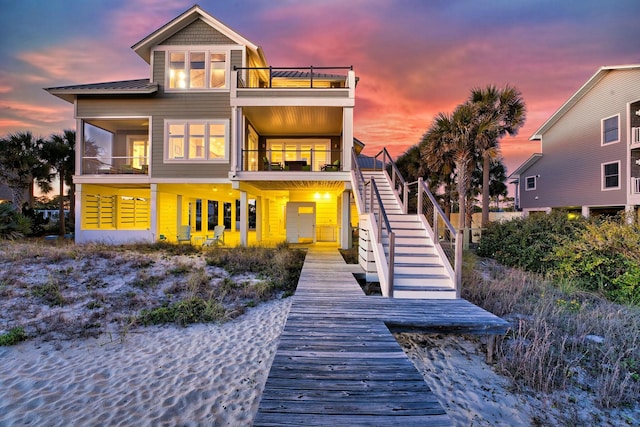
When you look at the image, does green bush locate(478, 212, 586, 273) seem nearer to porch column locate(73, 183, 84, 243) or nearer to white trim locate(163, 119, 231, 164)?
white trim locate(163, 119, 231, 164)

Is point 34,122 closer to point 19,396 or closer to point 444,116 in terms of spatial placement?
point 19,396

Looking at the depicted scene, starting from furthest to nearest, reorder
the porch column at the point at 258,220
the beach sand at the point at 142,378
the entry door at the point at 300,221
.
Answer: the entry door at the point at 300,221, the porch column at the point at 258,220, the beach sand at the point at 142,378

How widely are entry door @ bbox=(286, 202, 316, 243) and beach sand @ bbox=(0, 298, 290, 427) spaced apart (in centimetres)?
1014


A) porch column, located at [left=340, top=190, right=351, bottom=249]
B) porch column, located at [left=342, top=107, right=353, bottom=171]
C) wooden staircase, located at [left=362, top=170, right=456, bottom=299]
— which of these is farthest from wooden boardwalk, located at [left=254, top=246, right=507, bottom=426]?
porch column, located at [left=342, top=107, right=353, bottom=171]

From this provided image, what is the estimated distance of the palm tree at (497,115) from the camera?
1398 centimetres

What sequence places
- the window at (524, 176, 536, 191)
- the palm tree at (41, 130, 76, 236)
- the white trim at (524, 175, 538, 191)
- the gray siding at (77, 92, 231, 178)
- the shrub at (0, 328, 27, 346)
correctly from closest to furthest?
the shrub at (0, 328, 27, 346) < the gray siding at (77, 92, 231, 178) < the palm tree at (41, 130, 76, 236) < the white trim at (524, 175, 538, 191) < the window at (524, 176, 536, 191)

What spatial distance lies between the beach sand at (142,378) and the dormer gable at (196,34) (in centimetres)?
1245

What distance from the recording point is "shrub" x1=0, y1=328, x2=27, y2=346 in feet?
15.7

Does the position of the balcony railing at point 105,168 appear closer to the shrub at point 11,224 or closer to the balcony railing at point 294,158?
the shrub at point 11,224

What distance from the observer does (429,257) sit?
265 inches

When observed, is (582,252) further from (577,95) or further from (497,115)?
(577,95)

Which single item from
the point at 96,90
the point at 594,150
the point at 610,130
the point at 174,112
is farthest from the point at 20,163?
the point at 610,130

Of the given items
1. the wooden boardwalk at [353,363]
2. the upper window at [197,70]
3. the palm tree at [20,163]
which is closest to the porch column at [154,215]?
the upper window at [197,70]

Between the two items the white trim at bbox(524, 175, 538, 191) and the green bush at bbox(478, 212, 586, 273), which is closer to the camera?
the green bush at bbox(478, 212, 586, 273)
